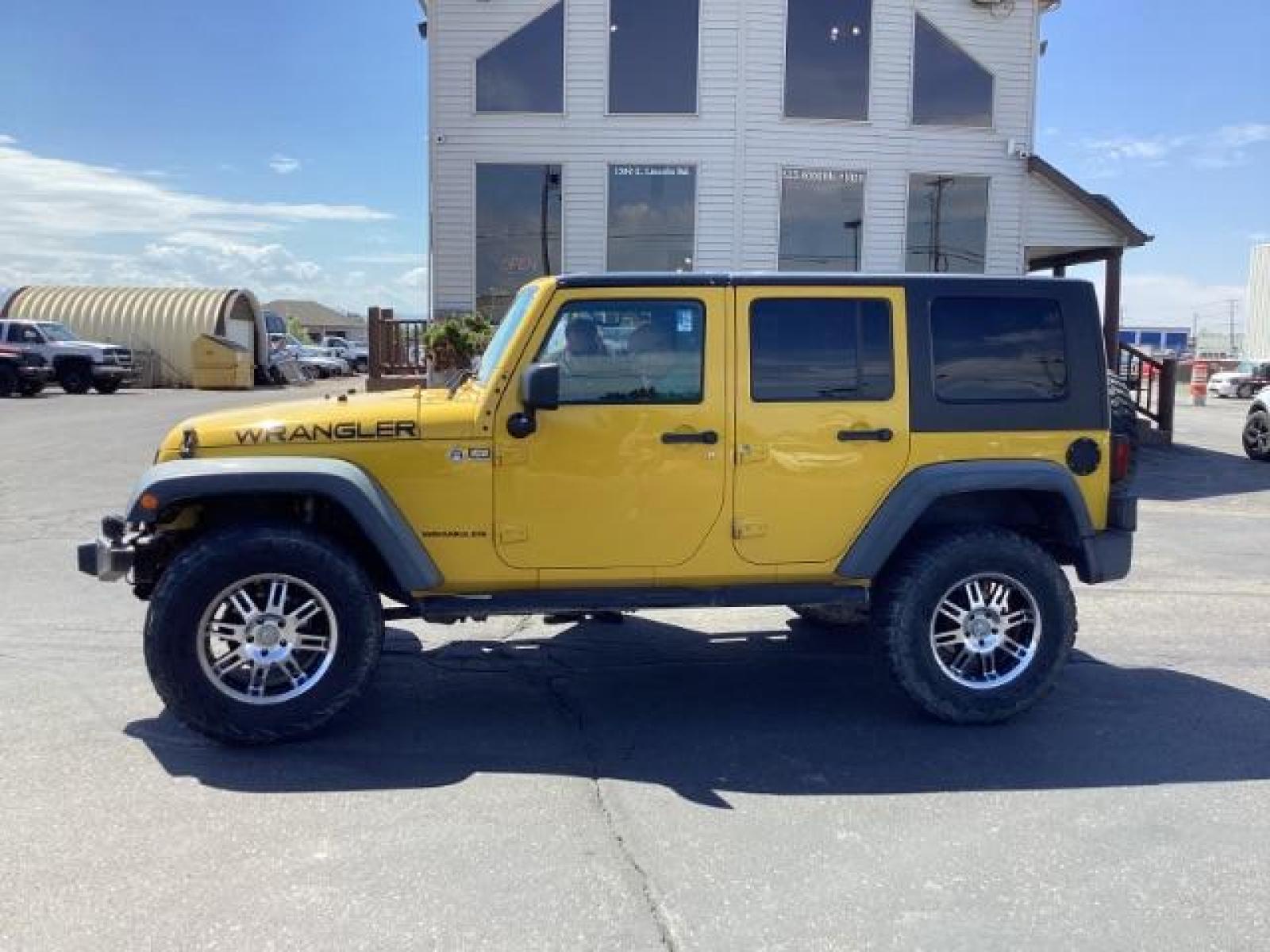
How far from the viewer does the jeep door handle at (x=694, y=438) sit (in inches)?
185

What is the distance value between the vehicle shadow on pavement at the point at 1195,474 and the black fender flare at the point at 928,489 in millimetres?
8383

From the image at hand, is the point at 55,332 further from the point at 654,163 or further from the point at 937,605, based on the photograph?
the point at 937,605

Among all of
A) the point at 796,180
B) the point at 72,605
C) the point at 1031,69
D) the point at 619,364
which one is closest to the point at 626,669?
the point at 619,364

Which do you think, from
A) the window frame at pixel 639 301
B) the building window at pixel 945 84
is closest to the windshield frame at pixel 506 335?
the window frame at pixel 639 301

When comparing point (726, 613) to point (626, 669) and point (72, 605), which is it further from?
point (72, 605)

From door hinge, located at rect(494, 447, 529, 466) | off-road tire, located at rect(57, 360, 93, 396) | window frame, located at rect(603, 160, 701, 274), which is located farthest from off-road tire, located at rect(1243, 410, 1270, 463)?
off-road tire, located at rect(57, 360, 93, 396)

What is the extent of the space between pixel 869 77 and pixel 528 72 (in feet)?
15.9

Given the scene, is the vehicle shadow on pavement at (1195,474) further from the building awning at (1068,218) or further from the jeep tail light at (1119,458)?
the jeep tail light at (1119,458)

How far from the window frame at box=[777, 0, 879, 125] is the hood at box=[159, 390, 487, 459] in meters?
12.0

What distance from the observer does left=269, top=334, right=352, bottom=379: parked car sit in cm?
4222

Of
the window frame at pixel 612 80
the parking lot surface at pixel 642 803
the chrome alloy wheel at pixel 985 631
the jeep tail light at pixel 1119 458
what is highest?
the window frame at pixel 612 80

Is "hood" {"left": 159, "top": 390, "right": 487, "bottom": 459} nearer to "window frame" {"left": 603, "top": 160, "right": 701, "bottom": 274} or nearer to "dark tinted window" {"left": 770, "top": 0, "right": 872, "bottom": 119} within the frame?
"window frame" {"left": 603, "top": 160, "right": 701, "bottom": 274}

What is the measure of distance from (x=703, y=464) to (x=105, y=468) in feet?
35.7

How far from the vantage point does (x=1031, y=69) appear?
15.8 m
